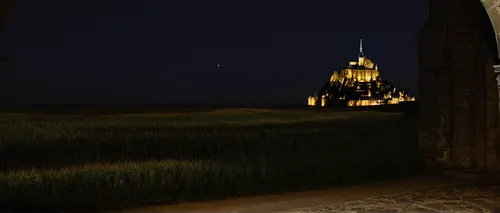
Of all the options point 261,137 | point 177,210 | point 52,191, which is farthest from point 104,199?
point 261,137

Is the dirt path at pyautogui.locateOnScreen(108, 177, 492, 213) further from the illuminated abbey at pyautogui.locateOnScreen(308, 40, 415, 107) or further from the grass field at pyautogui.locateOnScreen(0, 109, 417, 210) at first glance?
the illuminated abbey at pyautogui.locateOnScreen(308, 40, 415, 107)

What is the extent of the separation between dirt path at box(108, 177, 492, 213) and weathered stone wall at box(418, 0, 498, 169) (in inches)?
71.9

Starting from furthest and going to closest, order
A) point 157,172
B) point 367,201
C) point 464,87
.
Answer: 1. point 464,87
2. point 157,172
3. point 367,201

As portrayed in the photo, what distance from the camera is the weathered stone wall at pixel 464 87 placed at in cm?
1012

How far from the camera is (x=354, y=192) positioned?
27.0 feet

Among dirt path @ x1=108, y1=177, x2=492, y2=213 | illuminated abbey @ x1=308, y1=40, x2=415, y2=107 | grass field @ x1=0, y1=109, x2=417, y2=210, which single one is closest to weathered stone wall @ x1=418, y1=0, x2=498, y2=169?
grass field @ x1=0, y1=109, x2=417, y2=210

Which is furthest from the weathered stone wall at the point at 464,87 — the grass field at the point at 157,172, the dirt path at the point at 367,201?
the dirt path at the point at 367,201

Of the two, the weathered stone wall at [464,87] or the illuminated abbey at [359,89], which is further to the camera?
the illuminated abbey at [359,89]

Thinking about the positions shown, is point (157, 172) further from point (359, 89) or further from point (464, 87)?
point (359, 89)

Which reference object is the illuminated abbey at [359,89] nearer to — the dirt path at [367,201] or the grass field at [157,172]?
the grass field at [157,172]

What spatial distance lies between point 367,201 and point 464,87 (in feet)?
13.7

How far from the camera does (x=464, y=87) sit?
10383 mm

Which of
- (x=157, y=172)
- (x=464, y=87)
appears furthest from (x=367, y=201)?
(x=464, y=87)

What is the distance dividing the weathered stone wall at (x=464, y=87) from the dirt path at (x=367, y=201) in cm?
183
